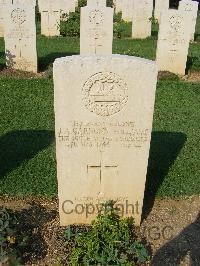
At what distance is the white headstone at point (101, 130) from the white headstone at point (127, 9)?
51.3 feet

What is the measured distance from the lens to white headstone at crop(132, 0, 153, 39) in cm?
1508

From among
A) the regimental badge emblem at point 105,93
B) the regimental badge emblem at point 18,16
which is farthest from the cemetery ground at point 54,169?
the regimental badge emblem at point 105,93

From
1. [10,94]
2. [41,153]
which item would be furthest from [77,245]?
[10,94]

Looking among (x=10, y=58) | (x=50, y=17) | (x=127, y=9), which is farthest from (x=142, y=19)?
(x=10, y=58)

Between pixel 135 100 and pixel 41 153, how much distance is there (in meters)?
2.81

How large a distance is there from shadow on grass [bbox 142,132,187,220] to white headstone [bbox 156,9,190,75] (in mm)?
4219

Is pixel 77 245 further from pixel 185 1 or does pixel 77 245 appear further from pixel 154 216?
pixel 185 1

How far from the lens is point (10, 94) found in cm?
909

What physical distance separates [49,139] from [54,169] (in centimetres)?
109

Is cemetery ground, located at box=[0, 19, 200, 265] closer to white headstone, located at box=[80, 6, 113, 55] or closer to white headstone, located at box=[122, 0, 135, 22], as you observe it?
white headstone, located at box=[80, 6, 113, 55]

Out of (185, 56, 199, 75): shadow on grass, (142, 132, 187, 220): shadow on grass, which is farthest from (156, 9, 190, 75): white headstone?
(142, 132, 187, 220): shadow on grass

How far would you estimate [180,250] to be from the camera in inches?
179

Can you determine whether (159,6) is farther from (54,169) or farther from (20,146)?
(54,169)

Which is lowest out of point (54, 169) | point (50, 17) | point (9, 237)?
point (54, 169)
